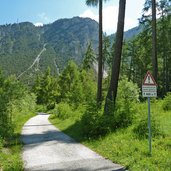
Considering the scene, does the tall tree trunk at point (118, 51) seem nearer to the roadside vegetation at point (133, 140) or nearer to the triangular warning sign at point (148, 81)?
the roadside vegetation at point (133, 140)

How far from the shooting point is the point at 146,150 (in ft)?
36.1

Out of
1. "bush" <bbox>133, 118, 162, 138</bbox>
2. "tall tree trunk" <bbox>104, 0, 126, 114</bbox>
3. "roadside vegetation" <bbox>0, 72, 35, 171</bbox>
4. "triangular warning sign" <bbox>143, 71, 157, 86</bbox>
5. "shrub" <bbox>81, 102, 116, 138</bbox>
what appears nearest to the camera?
"triangular warning sign" <bbox>143, 71, 157, 86</bbox>

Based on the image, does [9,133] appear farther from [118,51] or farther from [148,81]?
[148,81]

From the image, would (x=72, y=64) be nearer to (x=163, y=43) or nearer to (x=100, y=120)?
(x=163, y=43)

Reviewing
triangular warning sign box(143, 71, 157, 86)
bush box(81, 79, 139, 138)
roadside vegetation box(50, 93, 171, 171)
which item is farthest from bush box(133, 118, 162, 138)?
triangular warning sign box(143, 71, 157, 86)

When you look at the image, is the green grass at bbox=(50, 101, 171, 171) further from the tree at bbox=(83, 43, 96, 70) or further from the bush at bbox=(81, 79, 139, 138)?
the tree at bbox=(83, 43, 96, 70)

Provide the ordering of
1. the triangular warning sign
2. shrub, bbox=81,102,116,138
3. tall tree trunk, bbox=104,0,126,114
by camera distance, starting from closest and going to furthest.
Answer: the triangular warning sign, shrub, bbox=81,102,116,138, tall tree trunk, bbox=104,0,126,114

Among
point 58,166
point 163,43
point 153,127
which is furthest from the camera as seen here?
point 163,43

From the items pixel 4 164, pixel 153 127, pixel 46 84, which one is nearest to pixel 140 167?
pixel 153 127

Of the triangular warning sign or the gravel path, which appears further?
the triangular warning sign

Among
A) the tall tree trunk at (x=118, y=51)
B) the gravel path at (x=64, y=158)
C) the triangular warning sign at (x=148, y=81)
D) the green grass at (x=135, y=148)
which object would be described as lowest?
the gravel path at (x=64, y=158)

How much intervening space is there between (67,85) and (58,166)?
62625mm

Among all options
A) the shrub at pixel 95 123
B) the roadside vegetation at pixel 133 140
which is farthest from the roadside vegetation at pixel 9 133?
the shrub at pixel 95 123

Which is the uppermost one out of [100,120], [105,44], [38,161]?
[105,44]
